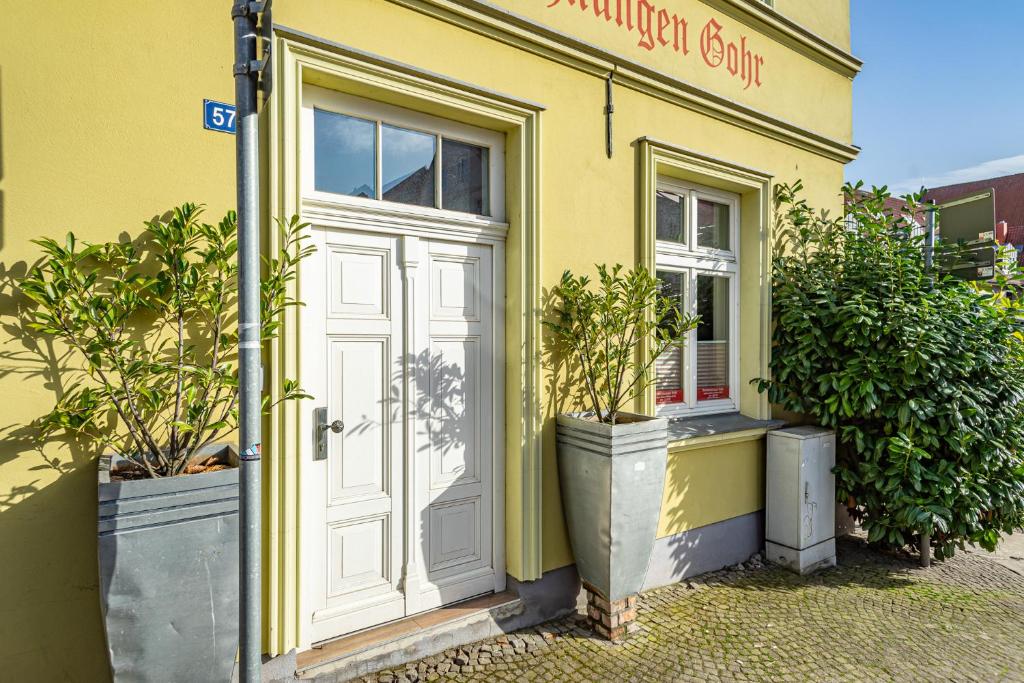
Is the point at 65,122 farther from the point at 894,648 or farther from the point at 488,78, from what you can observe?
the point at 894,648

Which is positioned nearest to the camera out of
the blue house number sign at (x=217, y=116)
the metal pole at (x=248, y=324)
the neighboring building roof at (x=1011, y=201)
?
the metal pole at (x=248, y=324)

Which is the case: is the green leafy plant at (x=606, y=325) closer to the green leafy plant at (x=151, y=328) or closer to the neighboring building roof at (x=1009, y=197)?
the green leafy plant at (x=151, y=328)

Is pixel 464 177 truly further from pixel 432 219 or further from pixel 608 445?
pixel 608 445

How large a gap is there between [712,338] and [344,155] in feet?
10.6

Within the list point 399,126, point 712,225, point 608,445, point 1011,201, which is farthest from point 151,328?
point 1011,201

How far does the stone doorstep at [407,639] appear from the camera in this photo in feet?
9.11

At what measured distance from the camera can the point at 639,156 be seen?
400 centimetres

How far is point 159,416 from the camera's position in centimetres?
241

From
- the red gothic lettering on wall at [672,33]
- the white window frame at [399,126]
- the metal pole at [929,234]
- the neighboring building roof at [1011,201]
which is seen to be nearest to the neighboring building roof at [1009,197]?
the neighboring building roof at [1011,201]

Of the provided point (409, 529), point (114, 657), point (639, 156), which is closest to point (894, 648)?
point (409, 529)

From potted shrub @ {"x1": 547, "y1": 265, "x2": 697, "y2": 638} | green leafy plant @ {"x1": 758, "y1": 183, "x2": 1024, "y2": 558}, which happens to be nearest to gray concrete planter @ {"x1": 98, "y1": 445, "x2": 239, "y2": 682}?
potted shrub @ {"x1": 547, "y1": 265, "x2": 697, "y2": 638}

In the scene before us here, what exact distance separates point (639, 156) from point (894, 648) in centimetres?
328

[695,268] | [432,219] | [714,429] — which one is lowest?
[714,429]

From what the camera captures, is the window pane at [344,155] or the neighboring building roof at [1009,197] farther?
the neighboring building roof at [1009,197]
